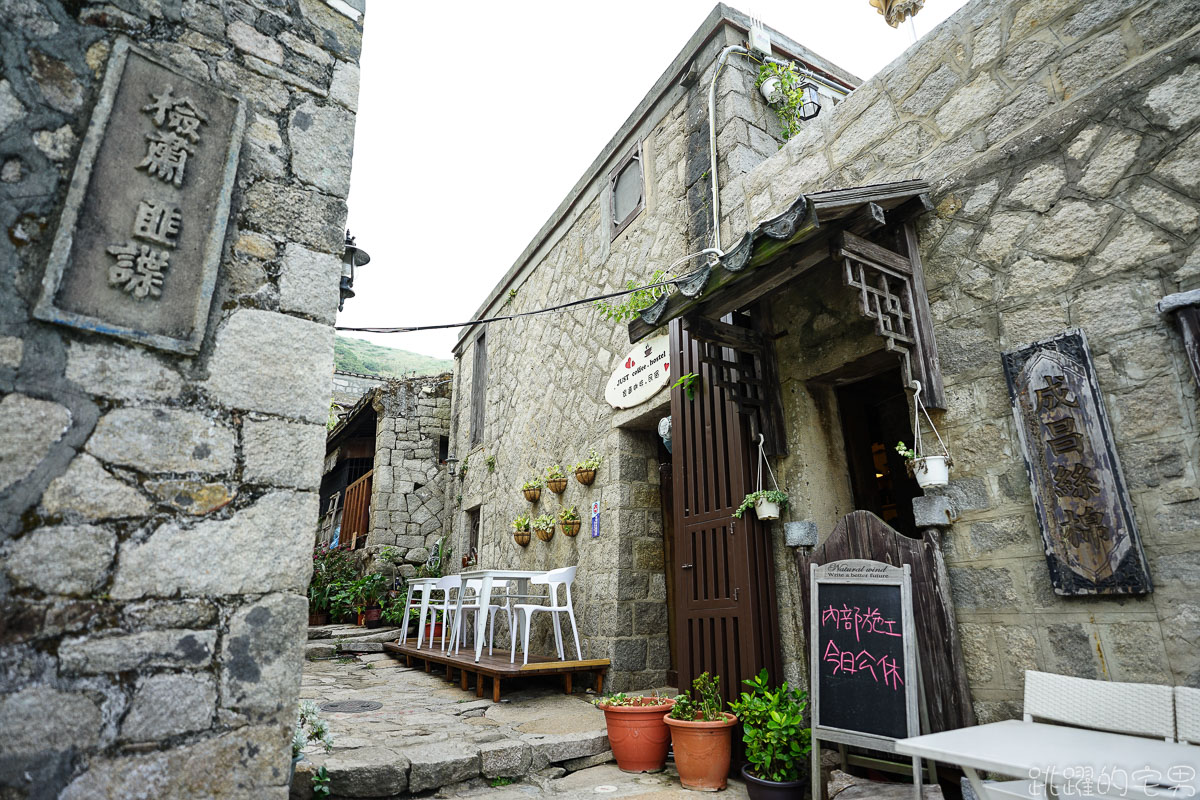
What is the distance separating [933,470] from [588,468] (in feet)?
10.7

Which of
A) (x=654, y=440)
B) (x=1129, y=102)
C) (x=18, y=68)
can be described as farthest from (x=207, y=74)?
(x=654, y=440)

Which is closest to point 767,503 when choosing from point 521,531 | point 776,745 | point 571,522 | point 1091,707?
point 776,745

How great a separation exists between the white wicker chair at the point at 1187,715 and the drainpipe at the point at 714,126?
11.3 ft

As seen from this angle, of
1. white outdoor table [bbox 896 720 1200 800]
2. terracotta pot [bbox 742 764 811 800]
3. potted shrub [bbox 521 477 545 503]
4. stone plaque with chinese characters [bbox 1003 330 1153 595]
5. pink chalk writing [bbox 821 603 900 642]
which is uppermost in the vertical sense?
potted shrub [bbox 521 477 545 503]

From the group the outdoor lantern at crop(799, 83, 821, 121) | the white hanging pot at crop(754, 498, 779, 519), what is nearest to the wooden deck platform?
the white hanging pot at crop(754, 498, 779, 519)

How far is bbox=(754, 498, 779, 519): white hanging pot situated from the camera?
3596 millimetres

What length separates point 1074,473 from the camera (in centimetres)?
241

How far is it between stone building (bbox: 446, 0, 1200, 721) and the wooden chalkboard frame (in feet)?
0.68

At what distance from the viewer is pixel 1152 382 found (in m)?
2.31

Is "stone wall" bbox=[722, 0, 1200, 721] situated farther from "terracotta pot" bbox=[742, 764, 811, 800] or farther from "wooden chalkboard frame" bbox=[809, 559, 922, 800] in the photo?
"terracotta pot" bbox=[742, 764, 811, 800]

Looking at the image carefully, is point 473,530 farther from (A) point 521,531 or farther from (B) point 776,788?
(B) point 776,788

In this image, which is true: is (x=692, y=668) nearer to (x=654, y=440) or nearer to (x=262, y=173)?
(x=654, y=440)

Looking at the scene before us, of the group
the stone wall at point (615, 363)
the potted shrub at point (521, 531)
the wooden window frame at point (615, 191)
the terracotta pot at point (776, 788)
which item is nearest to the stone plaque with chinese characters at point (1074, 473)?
the terracotta pot at point (776, 788)

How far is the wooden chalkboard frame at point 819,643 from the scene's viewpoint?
2.63m
